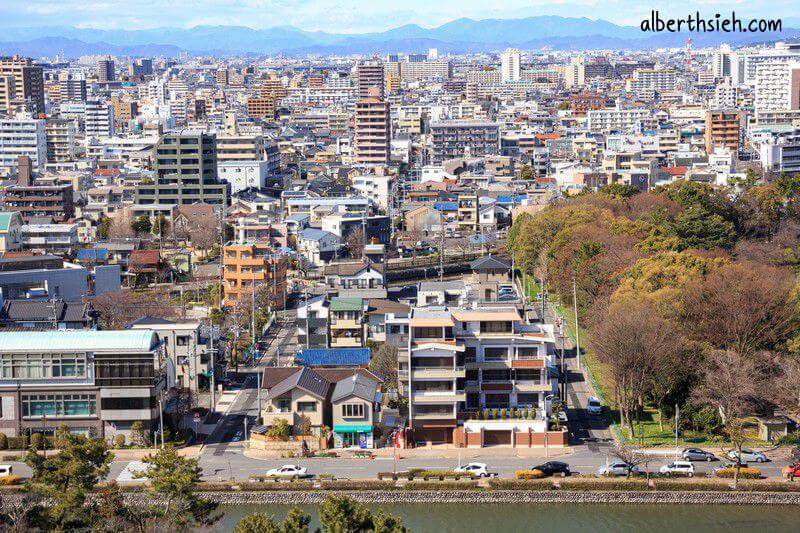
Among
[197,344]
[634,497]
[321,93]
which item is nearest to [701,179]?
[197,344]

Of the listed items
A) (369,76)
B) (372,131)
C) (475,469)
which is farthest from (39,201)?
(369,76)

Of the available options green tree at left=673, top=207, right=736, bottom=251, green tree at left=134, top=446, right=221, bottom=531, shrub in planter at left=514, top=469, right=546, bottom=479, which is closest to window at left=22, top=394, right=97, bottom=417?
green tree at left=134, top=446, right=221, bottom=531

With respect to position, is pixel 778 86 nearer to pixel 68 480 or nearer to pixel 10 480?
pixel 10 480

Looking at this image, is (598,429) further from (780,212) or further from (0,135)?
(0,135)

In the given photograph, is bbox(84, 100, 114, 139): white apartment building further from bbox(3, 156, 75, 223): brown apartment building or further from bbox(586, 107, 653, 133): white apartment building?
bbox(3, 156, 75, 223): brown apartment building

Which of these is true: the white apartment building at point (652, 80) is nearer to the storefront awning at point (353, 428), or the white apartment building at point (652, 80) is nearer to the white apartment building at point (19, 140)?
the white apartment building at point (19, 140)

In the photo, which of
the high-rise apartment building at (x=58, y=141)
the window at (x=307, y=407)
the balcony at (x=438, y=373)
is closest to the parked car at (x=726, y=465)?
the balcony at (x=438, y=373)
